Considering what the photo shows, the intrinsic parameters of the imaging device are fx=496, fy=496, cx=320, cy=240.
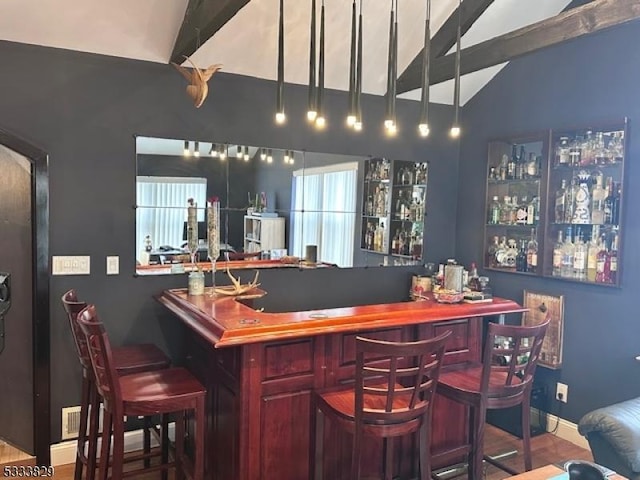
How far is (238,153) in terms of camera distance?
11.8 ft

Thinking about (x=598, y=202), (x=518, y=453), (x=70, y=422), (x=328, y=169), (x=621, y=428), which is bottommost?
(x=518, y=453)

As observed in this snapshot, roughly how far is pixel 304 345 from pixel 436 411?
1032 mm

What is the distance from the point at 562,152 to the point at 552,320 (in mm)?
1248

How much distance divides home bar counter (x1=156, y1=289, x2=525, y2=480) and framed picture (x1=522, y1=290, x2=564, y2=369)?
110cm

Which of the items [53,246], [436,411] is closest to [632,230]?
[436,411]

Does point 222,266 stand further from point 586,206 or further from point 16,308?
point 586,206

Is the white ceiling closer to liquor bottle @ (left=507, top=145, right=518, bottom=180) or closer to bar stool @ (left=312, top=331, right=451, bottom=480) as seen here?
liquor bottle @ (left=507, top=145, right=518, bottom=180)

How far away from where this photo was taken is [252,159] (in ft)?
12.0

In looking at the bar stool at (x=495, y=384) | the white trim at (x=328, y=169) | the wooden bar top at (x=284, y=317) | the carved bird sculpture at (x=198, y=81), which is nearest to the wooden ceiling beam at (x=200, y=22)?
the carved bird sculpture at (x=198, y=81)

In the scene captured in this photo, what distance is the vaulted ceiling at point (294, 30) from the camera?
2752mm

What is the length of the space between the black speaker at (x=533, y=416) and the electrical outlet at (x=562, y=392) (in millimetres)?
90

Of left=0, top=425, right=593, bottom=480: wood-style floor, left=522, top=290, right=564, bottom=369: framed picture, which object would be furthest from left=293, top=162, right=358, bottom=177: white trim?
left=0, top=425, right=593, bottom=480: wood-style floor

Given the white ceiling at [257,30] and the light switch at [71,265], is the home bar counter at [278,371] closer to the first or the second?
the light switch at [71,265]

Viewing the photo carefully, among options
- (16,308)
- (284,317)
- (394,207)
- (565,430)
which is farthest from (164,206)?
(565,430)
